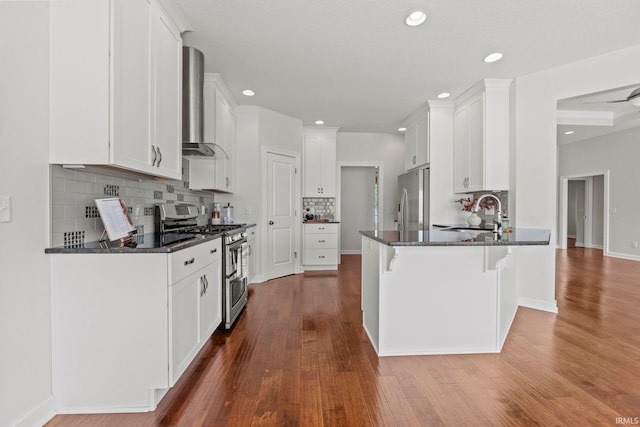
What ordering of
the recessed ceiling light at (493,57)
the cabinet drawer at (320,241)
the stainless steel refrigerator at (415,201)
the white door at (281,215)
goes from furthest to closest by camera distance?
the cabinet drawer at (320,241)
the white door at (281,215)
the stainless steel refrigerator at (415,201)
the recessed ceiling light at (493,57)

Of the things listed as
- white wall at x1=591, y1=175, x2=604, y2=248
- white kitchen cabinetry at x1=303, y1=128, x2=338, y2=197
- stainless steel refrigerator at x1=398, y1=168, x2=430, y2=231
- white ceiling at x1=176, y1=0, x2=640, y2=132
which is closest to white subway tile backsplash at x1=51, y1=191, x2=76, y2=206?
white ceiling at x1=176, y1=0, x2=640, y2=132

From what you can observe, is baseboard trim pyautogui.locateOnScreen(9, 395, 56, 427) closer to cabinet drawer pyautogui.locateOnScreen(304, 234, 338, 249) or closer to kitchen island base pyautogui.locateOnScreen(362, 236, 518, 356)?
kitchen island base pyautogui.locateOnScreen(362, 236, 518, 356)

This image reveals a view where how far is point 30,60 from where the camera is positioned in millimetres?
1544

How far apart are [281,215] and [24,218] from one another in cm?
367

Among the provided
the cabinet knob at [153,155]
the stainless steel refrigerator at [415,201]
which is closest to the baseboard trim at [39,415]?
the cabinet knob at [153,155]

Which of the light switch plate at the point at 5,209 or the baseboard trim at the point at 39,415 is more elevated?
the light switch plate at the point at 5,209

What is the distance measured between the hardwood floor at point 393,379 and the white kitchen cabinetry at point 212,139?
164cm

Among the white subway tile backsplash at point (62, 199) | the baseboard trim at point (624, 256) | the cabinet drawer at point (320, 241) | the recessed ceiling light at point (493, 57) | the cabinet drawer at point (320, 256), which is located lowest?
the baseboard trim at point (624, 256)

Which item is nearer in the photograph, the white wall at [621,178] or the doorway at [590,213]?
the white wall at [621,178]

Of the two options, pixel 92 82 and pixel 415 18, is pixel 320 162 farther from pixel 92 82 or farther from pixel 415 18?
pixel 92 82

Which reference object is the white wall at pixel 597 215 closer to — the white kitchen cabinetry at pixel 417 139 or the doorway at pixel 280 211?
the white kitchen cabinetry at pixel 417 139

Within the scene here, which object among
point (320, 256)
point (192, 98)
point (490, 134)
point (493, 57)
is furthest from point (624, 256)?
point (192, 98)

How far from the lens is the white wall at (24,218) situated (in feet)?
4.66

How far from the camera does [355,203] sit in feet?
25.3
